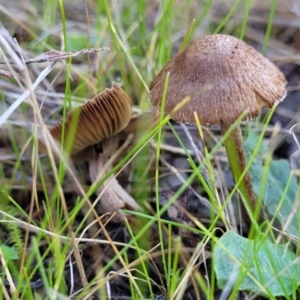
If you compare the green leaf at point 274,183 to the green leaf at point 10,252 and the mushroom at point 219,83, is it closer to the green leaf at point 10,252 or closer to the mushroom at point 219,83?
the mushroom at point 219,83

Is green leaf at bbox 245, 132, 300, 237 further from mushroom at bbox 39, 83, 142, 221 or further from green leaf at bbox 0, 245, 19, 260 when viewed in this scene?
green leaf at bbox 0, 245, 19, 260

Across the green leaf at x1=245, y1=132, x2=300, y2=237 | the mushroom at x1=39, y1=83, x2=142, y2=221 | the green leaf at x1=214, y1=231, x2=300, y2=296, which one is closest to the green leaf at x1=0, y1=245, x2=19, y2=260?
the mushroom at x1=39, y1=83, x2=142, y2=221

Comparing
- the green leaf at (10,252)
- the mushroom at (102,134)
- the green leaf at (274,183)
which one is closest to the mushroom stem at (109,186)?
the mushroom at (102,134)

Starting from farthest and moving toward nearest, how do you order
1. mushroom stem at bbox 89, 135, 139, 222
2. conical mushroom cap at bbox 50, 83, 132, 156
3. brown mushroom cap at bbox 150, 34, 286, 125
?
mushroom stem at bbox 89, 135, 139, 222 < conical mushroom cap at bbox 50, 83, 132, 156 < brown mushroom cap at bbox 150, 34, 286, 125

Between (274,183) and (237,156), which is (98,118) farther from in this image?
(274,183)

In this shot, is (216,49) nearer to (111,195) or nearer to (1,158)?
(111,195)

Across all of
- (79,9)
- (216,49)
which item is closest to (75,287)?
(216,49)
